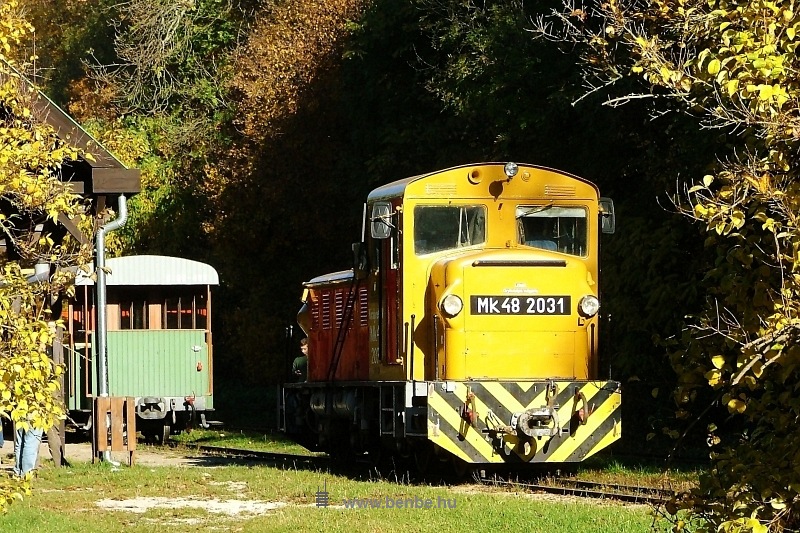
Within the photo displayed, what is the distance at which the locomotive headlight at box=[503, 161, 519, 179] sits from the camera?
14.9 m

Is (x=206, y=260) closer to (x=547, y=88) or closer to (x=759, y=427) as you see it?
(x=547, y=88)

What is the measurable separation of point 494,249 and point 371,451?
3722 millimetres

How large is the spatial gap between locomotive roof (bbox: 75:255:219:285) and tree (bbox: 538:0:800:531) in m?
18.4

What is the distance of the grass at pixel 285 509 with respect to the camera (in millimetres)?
11258

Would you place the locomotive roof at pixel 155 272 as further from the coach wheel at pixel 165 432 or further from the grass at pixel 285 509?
the grass at pixel 285 509

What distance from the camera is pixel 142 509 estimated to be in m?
13.2

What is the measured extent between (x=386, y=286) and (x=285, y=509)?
134 inches

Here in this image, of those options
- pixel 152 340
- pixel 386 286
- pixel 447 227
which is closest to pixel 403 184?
pixel 447 227

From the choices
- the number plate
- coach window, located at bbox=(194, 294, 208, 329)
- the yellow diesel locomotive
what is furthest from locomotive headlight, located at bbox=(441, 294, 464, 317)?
coach window, located at bbox=(194, 294, 208, 329)

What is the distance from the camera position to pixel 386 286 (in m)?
15.2

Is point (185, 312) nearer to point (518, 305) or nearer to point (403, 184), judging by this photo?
point (403, 184)

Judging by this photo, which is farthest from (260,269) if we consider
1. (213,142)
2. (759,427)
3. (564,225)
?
(759,427)

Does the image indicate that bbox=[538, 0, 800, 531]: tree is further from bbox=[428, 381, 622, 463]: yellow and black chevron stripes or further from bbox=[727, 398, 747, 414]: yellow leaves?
bbox=[428, 381, 622, 463]: yellow and black chevron stripes

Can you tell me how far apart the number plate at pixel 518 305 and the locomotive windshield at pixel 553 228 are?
0.70 m
